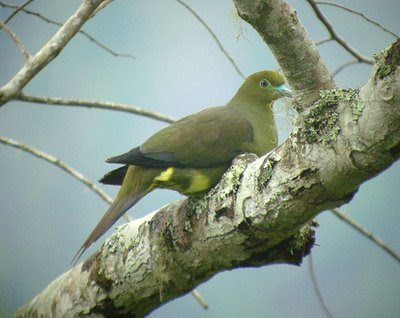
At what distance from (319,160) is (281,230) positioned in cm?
25

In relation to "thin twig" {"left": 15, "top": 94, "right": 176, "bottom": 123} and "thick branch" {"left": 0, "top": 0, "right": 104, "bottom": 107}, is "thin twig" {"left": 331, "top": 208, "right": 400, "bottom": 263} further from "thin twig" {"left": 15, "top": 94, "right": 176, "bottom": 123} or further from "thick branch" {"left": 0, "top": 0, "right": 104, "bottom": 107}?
"thick branch" {"left": 0, "top": 0, "right": 104, "bottom": 107}

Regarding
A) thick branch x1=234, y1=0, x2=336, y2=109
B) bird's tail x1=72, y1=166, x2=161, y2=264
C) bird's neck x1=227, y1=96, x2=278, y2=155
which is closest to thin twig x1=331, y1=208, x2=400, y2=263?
bird's neck x1=227, y1=96, x2=278, y2=155

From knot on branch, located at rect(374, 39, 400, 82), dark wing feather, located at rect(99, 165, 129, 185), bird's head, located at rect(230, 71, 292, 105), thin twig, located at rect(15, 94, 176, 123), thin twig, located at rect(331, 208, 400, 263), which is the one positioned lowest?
thin twig, located at rect(331, 208, 400, 263)

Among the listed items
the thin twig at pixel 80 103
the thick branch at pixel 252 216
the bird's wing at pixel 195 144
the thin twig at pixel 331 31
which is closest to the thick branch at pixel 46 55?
the thin twig at pixel 80 103

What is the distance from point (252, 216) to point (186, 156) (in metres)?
0.62

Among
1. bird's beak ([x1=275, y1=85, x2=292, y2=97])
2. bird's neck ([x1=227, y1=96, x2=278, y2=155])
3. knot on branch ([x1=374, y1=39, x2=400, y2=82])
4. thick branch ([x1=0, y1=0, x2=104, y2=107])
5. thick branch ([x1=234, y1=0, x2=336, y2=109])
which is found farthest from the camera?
bird's beak ([x1=275, y1=85, x2=292, y2=97])

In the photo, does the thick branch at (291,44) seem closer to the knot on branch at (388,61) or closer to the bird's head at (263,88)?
the knot on branch at (388,61)

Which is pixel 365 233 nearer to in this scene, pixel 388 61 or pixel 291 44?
pixel 291 44

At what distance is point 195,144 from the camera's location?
7.30ft

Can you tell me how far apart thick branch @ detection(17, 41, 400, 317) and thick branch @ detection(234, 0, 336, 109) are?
16 centimetres

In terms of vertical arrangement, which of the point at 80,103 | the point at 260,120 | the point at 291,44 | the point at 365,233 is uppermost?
the point at 80,103

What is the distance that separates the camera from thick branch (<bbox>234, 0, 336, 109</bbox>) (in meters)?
1.57

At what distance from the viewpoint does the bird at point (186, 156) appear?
6.96 ft

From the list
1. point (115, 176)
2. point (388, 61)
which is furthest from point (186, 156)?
point (388, 61)
